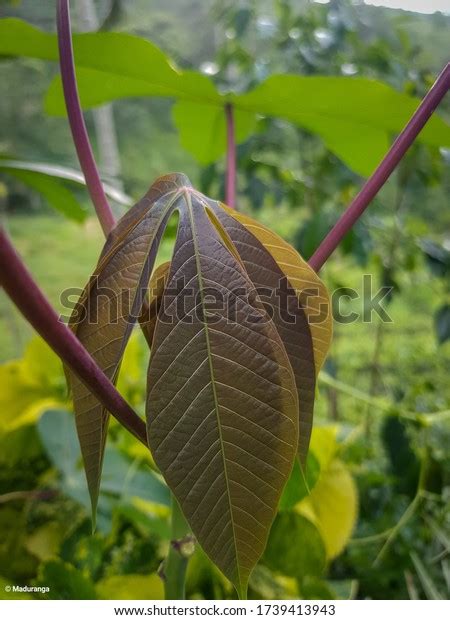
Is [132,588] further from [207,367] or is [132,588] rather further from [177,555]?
[207,367]

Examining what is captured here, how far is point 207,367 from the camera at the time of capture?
173 mm

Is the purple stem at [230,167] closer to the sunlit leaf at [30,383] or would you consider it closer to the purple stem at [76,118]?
the purple stem at [76,118]

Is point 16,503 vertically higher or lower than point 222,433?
lower

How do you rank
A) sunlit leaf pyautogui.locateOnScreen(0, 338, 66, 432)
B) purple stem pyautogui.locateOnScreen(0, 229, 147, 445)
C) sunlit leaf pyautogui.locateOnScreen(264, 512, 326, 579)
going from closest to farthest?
purple stem pyautogui.locateOnScreen(0, 229, 147, 445)
sunlit leaf pyautogui.locateOnScreen(264, 512, 326, 579)
sunlit leaf pyautogui.locateOnScreen(0, 338, 66, 432)

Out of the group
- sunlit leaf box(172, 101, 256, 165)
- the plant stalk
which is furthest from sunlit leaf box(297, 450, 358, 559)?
sunlit leaf box(172, 101, 256, 165)

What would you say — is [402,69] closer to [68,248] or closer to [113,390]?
[113,390]

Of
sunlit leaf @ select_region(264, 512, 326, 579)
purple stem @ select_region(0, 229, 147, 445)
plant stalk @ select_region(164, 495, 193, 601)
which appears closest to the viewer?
purple stem @ select_region(0, 229, 147, 445)

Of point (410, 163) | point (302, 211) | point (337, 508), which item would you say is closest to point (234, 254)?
point (337, 508)

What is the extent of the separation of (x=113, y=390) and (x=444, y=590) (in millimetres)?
374

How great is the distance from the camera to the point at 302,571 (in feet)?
1.19

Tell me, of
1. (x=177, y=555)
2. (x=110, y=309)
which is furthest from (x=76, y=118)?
(x=177, y=555)

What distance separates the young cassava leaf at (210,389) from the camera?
17 cm

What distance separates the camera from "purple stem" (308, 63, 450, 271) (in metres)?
0.23

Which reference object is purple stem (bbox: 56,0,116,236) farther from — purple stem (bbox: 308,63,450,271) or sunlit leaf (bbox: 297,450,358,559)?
sunlit leaf (bbox: 297,450,358,559)
